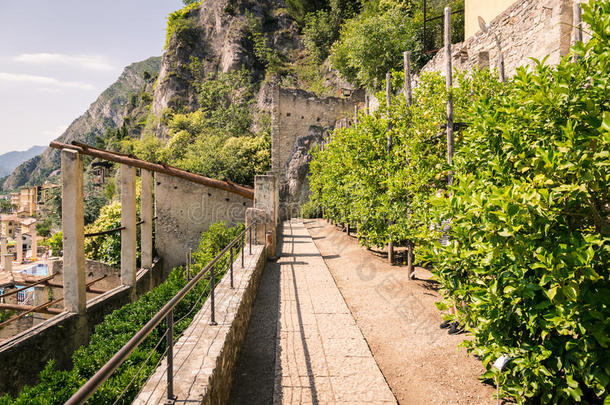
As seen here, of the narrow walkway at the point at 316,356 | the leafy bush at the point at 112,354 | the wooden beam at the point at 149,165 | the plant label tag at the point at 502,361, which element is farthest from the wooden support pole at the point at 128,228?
the plant label tag at the point at 502,361

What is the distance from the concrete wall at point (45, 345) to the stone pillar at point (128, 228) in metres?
1.12

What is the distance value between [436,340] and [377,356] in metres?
0.96

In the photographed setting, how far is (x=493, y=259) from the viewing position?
2688 millimetres

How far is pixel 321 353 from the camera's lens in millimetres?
4418

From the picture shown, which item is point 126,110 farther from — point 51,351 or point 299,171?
point 51,351

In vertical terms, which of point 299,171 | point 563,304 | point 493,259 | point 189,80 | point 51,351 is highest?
point 189,80

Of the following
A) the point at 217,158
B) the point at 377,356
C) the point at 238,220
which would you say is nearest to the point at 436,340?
the point at 377,356

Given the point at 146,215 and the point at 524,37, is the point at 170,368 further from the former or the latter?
the point at 146,215

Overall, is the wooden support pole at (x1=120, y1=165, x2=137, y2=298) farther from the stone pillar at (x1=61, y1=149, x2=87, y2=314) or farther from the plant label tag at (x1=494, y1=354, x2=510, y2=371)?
the plant label tag at (x1=494, y1=354, x2=510, y2=371)

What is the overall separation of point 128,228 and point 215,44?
40.2 metres

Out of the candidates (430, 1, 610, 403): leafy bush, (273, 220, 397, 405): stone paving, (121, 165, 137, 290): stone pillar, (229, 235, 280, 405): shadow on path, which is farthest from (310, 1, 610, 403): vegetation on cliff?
(121, 165, 137, 290): stone pillar

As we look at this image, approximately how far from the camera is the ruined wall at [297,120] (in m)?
27.7

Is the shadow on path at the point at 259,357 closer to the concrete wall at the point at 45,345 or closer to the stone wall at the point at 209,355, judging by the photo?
the stone wall at the point at 209,355

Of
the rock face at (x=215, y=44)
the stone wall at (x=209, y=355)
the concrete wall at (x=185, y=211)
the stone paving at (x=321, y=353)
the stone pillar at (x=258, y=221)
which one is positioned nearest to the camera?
the stone wall at (x=209, y=355)
